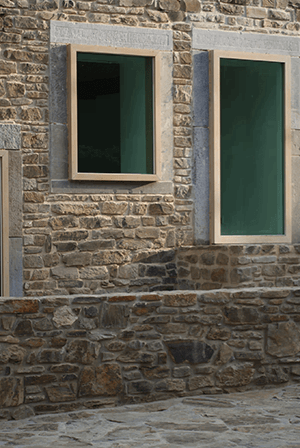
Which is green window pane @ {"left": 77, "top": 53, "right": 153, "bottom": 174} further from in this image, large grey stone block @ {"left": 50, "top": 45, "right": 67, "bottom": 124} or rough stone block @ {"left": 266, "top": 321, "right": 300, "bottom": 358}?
rough stone block @ {"left": 266, "top": 321, "right": 300, "bottom": 358}

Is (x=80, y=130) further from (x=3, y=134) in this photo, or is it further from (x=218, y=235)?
(x=218, y=235)

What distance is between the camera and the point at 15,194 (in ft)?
23.0

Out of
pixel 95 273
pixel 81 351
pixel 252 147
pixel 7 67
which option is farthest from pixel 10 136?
pixel 81 351

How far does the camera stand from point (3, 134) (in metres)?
6.98

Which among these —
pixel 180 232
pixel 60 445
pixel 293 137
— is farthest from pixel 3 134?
pixel 60 445

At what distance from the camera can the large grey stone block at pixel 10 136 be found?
22.9 ft

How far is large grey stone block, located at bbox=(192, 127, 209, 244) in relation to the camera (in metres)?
7.60

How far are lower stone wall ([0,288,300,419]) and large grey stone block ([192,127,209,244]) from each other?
247cm

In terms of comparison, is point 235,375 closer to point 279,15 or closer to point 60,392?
point 60,392

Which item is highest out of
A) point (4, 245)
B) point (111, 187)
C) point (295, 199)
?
point (111, 187)

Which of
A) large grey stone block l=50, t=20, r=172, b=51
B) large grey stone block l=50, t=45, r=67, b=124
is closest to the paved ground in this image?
large grey stone block l=50, t=45, r=67, b=124

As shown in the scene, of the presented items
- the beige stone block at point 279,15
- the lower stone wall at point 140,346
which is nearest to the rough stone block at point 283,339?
the lower stone wall at point 140,346

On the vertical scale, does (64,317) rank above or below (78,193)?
below

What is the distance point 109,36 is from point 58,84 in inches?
33.0
